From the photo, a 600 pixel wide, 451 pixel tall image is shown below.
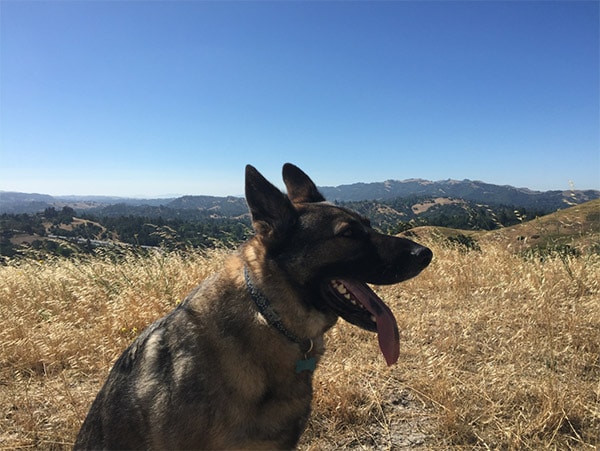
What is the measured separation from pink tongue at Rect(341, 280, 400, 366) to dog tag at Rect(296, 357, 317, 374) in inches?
20.5

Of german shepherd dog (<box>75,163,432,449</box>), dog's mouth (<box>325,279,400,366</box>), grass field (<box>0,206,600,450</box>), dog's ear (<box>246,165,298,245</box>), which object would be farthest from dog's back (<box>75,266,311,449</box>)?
grass field (<box>0,206,600,450</box>)

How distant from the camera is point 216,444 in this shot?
216 cm

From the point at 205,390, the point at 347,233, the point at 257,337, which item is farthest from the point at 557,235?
the point at 205,390

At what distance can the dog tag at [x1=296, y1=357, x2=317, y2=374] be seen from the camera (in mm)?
2448

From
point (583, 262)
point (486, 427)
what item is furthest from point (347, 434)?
point (583, 262)

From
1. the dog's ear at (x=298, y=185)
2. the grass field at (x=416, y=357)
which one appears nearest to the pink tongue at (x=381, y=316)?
the grass field at (x=416, y=357)

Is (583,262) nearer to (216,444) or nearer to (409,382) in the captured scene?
(409,382)

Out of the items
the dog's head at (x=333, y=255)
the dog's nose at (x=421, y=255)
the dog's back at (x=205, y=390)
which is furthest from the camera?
the dog's nose at (x=421, y=255)

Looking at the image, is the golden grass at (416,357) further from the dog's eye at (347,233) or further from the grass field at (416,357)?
the dog's eye at (347,233)

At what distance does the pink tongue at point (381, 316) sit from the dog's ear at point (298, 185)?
41.2 inches

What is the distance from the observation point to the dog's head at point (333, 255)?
8.43 ft

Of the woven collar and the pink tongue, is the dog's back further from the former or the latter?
the pink tongue

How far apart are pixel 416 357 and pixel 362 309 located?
2.03 metres

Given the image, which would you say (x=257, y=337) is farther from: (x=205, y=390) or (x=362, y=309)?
(x=362, y=309)
